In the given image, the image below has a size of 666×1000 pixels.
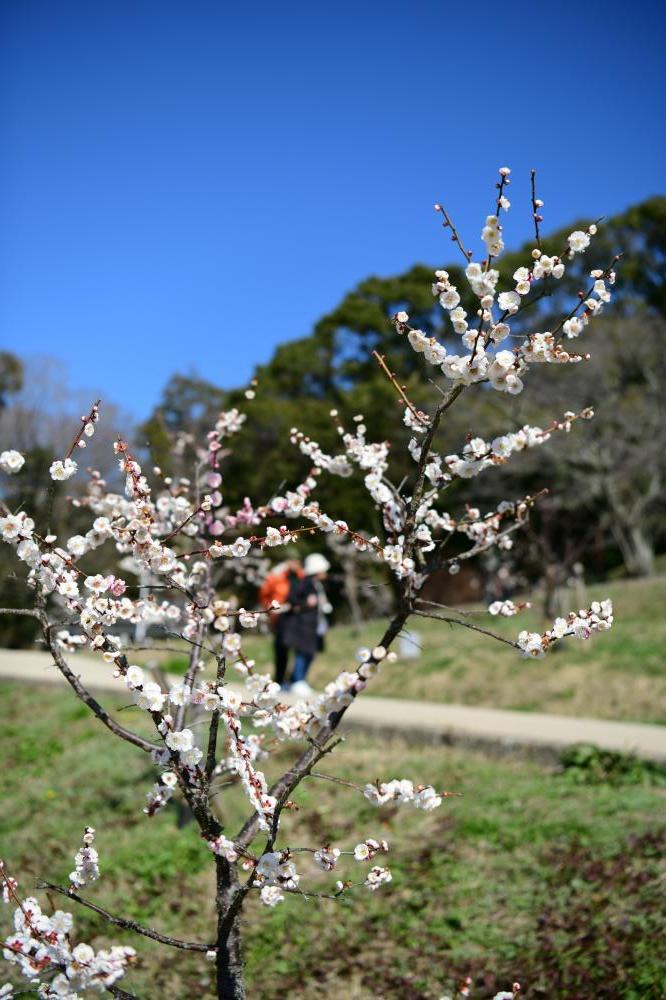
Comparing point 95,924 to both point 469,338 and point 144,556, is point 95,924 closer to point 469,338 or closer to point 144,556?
point 144,556

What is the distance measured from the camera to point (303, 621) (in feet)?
26.7

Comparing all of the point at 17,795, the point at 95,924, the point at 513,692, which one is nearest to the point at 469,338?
the point at 95,924

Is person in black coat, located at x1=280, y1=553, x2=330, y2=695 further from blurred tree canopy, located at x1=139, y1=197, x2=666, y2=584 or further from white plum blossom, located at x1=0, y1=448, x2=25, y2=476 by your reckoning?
blurred tree canopy, located at x1=139, y1=197, x2=666, y2=584

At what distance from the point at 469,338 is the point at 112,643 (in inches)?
48.1

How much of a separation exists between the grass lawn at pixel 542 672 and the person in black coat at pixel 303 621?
1.41 metres

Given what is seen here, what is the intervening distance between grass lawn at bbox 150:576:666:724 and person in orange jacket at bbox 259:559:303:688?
1.56m

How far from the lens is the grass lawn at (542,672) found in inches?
301

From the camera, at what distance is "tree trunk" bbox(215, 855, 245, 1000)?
7.56ft

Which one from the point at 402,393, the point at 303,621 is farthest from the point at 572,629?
the point at 303,621

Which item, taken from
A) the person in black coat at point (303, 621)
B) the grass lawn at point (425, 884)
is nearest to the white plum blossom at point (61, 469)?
the grass lawn at point (425, 884)

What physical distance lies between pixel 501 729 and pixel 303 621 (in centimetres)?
255

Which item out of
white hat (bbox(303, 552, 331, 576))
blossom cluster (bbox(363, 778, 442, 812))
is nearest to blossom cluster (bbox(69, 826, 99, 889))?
blossom cluster (bbox(363, 778, 442, 812))

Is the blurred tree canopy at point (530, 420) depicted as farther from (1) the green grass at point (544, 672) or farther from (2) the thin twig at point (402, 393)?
(2) the thin twig at point (402, 393)

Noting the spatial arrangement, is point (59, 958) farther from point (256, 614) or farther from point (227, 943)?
point (256, 614)
